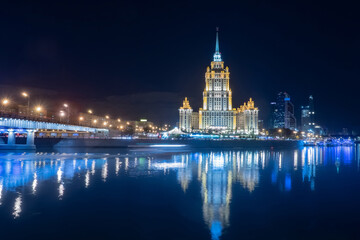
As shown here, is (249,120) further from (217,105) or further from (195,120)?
(195,120)

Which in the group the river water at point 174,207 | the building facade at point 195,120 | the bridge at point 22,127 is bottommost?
the river water at point 174,207

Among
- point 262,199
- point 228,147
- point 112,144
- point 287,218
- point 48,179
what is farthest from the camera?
point 228,147

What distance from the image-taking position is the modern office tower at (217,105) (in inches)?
5920

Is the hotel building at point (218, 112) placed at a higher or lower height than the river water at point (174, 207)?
higher

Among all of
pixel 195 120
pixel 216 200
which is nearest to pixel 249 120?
pixel 195 120

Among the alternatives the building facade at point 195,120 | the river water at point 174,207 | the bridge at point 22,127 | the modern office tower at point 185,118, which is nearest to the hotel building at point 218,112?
the modern office tower at point 185,118

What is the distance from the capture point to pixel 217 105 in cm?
15288

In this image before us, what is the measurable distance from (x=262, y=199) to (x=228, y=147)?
230ft

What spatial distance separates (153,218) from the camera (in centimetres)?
1444

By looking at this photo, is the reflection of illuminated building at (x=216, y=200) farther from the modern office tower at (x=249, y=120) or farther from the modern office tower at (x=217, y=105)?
the modern office tower at (x=249, y=120)

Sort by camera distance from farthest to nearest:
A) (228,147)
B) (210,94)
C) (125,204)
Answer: (210,94)
(228,147)
(125,204)

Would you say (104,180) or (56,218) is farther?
(104,180)

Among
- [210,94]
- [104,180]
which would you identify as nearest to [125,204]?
[104,180]

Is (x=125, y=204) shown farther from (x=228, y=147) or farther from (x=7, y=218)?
(x=228, y=147)
